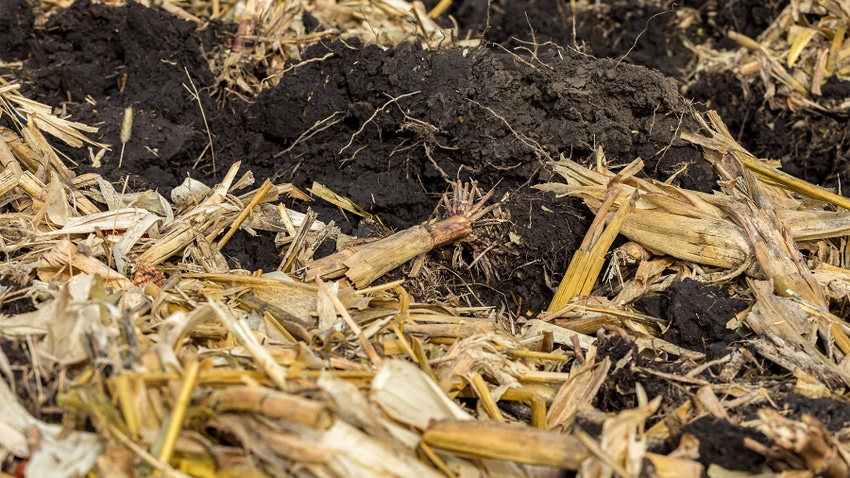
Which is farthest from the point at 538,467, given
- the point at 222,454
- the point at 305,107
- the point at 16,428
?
the point at 305,107

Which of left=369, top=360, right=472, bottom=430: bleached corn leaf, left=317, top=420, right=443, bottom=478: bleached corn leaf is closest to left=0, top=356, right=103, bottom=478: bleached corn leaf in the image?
left=317, top=420, right=443, bottom=478: bleached corn leaf

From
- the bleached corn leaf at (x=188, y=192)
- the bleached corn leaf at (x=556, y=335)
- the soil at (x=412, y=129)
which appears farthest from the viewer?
the bleached corn leaf at (x=188, y=192)

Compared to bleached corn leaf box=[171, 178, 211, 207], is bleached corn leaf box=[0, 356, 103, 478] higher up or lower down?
higher up

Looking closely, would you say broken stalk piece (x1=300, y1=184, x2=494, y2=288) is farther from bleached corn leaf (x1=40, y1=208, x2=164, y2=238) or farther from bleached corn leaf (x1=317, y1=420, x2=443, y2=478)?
bleached corn leaf (x1=317, y1=420, x2=443, y2=478)

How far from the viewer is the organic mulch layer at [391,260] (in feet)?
6.39

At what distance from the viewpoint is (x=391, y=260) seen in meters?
2.88

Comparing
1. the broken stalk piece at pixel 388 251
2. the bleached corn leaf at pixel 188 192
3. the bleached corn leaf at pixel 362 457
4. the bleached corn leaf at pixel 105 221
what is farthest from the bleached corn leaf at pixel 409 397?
the bleached corn leaf at pixel 188 192

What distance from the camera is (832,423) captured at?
85.4 inches

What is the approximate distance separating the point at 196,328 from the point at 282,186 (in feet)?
3.93

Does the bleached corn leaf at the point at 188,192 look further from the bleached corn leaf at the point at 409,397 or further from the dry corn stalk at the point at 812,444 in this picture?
the dry corn stalk at the point at 812,444

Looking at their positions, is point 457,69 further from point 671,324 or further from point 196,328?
point 196,328

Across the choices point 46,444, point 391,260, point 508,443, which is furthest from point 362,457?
point 391,260

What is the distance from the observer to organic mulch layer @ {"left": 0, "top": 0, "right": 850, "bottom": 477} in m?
1.95

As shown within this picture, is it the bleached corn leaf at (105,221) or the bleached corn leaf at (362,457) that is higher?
the bleached corn leaf at (105,221)
